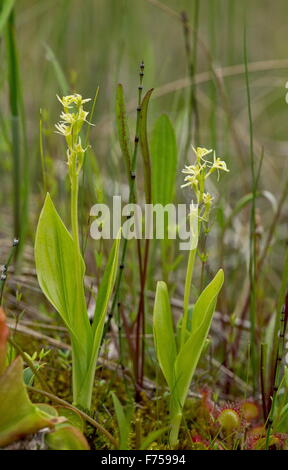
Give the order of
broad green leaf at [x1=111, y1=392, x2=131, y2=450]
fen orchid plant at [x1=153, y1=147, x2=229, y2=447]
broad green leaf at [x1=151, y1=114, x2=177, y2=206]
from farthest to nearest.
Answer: broad green leaf at [x1=151, y1=114, x2=177, y2=206]
fen orchid plant at [x1=153, y1=147, x2=229, y2=447]
broad green leaf at [x1=111, y1=392, x2=131, y2=450]

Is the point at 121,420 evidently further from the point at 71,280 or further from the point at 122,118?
the point at 122,118

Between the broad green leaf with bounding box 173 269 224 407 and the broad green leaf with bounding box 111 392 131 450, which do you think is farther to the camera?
the broad green leaf with bounding box 173 269 224 407

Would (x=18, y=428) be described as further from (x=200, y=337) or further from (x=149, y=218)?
(x=149, y=218)

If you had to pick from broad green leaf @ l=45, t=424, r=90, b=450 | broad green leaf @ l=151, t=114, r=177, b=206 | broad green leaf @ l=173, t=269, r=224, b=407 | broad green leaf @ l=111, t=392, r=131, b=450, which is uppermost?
broad green leaf @ l=151, t=114, r=177, b=206

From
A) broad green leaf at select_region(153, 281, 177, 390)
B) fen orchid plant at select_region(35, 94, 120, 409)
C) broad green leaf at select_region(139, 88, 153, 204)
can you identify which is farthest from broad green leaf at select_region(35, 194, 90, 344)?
broad green leaf at select_region(139, 88, 153, 204)

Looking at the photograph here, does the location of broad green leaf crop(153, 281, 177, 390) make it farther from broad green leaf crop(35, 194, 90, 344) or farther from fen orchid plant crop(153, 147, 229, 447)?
broad green leaf crop(35, 194, 90, 344)

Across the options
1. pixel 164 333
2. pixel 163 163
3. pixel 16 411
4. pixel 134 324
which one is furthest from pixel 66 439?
pixel 163 163
